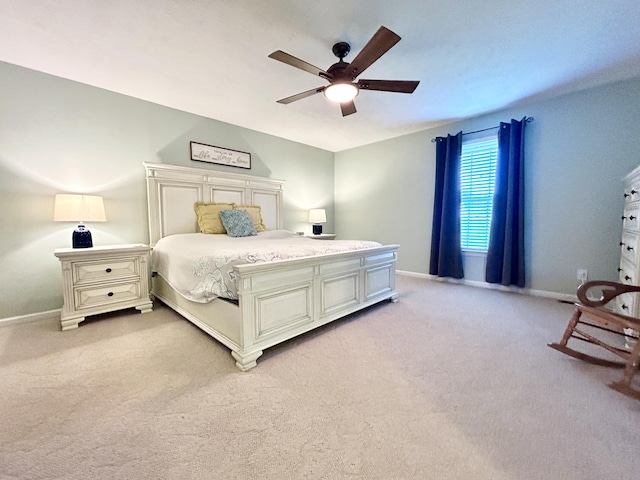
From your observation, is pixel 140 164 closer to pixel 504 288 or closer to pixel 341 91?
pixel 341 91

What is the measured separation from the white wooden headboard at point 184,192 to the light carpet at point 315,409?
1.48 metres

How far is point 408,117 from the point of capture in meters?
3.73

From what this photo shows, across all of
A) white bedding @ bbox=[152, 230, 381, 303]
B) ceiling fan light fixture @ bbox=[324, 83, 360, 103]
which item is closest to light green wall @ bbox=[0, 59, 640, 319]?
white bedding @ bbox=[152, 230, 381, 303]

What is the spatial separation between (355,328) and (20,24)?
3585 millimetres

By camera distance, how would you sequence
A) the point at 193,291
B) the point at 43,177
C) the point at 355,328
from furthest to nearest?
1. the point at 43,177
2. the point at 355,328
3. the point at 193,291

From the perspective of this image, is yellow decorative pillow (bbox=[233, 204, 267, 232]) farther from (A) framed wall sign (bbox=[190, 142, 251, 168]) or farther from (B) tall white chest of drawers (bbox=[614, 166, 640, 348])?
(B) tall white chest of drawers (bbox=[614, 166, 640, 348])

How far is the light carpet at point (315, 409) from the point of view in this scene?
3.41 ft

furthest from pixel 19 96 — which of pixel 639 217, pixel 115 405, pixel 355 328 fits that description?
pixel 639 217

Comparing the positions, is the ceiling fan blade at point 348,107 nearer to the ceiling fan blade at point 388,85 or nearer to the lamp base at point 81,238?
the ceiling fan blade at point 388,85

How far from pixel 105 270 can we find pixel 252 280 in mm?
1849

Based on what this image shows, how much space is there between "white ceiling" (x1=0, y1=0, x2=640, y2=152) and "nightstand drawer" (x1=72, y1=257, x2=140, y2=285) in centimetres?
188

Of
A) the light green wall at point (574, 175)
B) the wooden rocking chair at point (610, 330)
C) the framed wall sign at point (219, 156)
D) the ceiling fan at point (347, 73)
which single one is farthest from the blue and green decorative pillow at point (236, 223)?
the wooden rocking chair at point (610, 330)

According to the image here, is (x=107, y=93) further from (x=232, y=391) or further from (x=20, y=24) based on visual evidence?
(x=232, y=391)

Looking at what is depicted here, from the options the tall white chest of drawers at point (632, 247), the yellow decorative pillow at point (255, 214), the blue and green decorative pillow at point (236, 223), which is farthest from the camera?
the yellow decorative pillow at point (255, 214)
